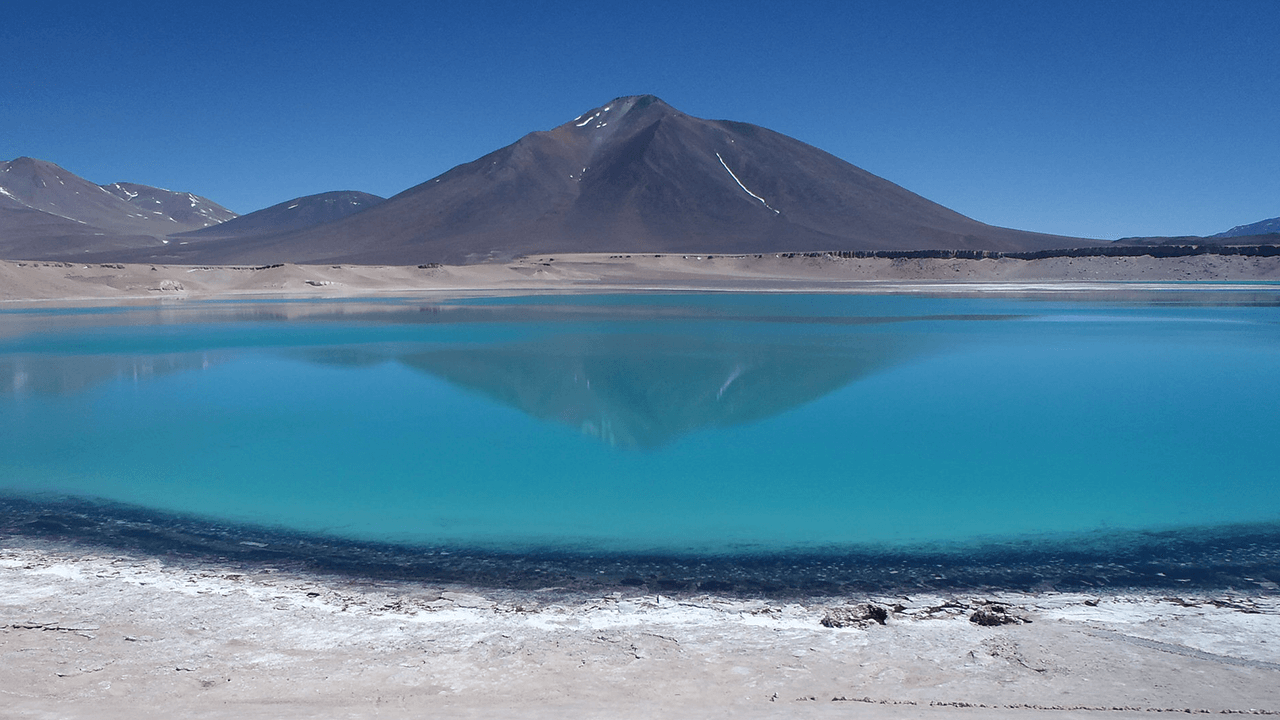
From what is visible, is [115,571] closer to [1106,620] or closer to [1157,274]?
[1106,620]

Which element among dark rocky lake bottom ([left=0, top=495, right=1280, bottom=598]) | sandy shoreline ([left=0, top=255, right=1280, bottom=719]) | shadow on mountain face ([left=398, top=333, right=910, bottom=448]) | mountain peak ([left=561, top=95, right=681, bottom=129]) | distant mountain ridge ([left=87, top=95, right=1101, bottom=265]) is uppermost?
mountain peak ([left=561, top=95, right=681, bottom=129])

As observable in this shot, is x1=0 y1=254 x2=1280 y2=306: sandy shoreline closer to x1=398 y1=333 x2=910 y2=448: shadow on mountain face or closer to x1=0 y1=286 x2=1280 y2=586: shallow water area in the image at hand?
x1=0 y1=286 x2=1280 y2=586: shallow water area

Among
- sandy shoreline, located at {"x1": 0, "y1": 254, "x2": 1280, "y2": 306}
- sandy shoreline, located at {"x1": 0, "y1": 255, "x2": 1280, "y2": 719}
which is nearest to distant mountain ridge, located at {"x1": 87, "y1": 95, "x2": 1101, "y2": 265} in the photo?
sandy shoreline, located at {"x1": 0, "y1": 254, "x2": 1280, "y2": 306}

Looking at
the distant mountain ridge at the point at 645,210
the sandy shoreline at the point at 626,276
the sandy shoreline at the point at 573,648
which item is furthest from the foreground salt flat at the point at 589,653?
the distant mountain ridge at the point at 645,210

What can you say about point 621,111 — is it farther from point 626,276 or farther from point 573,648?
point 573,648

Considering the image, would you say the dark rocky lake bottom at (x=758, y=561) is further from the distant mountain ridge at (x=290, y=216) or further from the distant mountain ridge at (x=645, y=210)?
the distant mountain ridge at (x=290, y=216)

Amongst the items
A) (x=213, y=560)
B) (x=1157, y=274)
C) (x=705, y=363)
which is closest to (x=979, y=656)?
(x=213, y=560)

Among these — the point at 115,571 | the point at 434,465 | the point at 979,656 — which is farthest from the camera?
the point at 434,465
